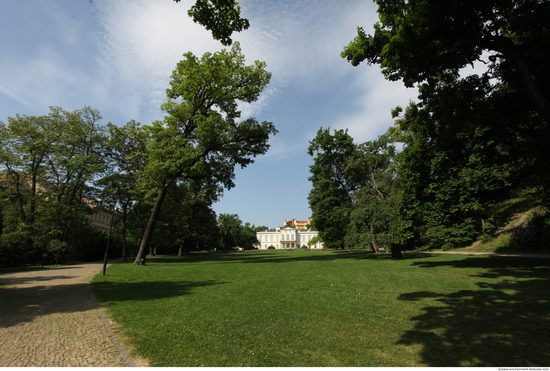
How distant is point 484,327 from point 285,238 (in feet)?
402

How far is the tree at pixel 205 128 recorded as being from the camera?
20797mm

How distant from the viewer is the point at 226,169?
23797mm

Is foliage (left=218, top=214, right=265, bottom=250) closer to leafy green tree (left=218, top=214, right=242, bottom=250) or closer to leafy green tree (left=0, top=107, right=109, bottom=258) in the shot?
leafy green tree (left=218, top=214, right=242, bottom=250)

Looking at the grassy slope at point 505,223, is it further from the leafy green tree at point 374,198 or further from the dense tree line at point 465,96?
the dense tree line at point 465,96

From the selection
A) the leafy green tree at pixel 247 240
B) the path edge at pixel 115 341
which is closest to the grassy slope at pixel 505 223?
the path edge at pixel 115 341

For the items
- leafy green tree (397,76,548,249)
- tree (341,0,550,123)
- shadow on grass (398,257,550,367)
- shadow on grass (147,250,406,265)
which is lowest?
shadow on grass (398,257,550,367)

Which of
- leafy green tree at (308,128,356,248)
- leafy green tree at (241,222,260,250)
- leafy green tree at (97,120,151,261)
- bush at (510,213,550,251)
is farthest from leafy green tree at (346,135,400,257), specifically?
leafy green tree at (241,222,260,250)

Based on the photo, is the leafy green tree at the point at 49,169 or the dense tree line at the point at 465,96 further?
the leafy green tree at the point at 49,169

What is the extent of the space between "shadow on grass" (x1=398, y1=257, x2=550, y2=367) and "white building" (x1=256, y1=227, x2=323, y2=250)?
118 metres

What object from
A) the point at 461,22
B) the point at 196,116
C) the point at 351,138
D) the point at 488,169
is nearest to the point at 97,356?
the point at 461,22

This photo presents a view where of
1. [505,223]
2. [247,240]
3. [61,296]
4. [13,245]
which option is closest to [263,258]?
[13,245]

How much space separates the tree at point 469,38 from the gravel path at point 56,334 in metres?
11.3

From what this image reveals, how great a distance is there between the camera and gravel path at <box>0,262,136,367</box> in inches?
157

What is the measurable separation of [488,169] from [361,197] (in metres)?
13.0
